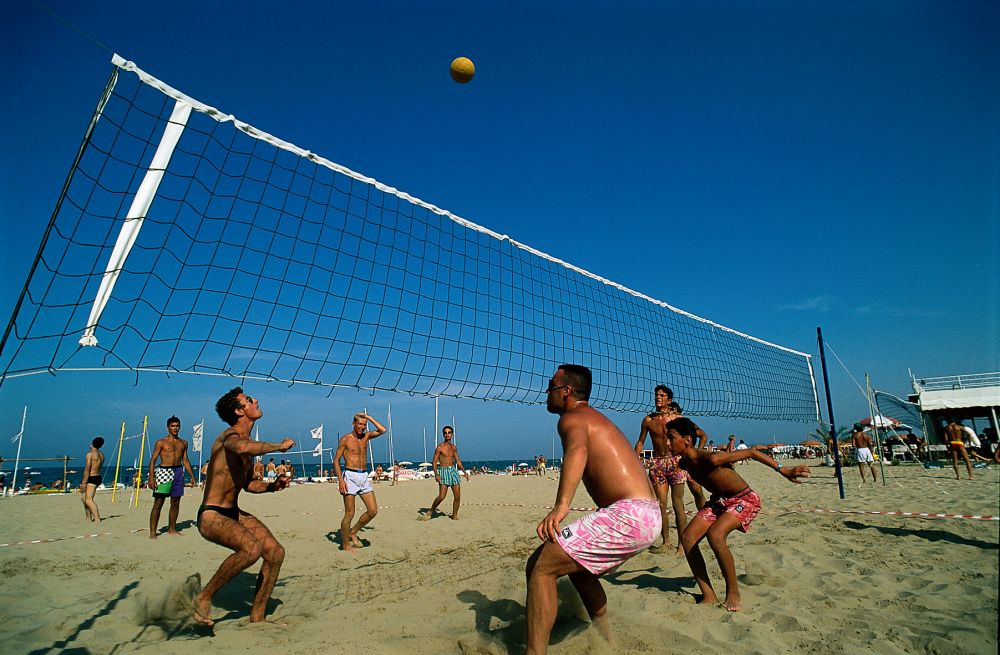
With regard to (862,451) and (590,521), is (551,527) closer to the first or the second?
(590,521)

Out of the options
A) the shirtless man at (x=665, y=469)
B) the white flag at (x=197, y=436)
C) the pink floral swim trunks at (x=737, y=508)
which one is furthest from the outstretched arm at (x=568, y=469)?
the white flag at (x=197, y=436)

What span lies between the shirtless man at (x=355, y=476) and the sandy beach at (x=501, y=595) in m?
0.26

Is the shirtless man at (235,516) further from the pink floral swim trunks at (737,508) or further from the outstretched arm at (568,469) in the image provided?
the pink floral swim trunks at (737,508)

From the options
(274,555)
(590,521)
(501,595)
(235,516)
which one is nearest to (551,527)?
(590,521)

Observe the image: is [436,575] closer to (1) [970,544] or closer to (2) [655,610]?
(2) [655,610]

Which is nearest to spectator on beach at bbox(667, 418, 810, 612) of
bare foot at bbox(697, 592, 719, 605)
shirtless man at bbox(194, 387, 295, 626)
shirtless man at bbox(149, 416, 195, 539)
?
bare foot at bbox(697, 592, 719, 605)

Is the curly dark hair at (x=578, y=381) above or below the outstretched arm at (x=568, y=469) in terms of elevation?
above

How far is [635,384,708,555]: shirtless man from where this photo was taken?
4.63 meters

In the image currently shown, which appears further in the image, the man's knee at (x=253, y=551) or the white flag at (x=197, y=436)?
the white flag at (x=197, y=436)

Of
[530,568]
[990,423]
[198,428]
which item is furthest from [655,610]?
[990,423]

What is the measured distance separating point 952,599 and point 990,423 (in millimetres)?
Answer: 24001

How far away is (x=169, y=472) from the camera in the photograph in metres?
6.61

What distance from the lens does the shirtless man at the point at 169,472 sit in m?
6.44

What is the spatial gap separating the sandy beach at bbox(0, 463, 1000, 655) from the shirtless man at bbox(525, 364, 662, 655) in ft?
1.59
